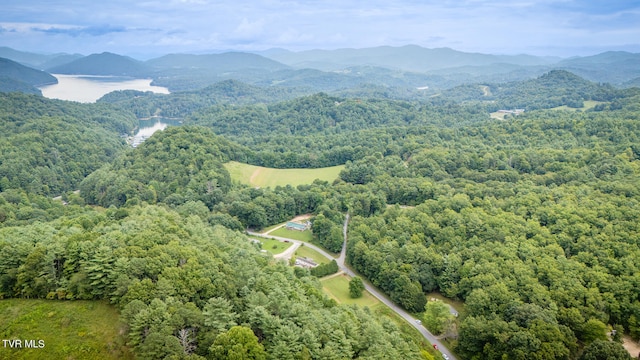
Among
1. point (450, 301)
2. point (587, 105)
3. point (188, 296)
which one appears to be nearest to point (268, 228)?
point (450, 301)

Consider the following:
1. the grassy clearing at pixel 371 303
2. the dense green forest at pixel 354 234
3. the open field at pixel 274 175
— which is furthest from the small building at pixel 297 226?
the open field at pixel 274 175

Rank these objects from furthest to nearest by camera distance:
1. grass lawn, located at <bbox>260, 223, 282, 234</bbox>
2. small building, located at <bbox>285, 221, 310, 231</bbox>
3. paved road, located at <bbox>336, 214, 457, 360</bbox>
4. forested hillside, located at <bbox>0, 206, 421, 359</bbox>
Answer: grass lawn, located at <bbox>260, 223, 282, 234</bbox> → small building, located at <bbox>285, 221, 310, 231</bbox> → paved road, located at <bbox>336, 214, 457, 360</bbox> → forested hillside, located at <bbox>0, 206, 421, 359</bbox>

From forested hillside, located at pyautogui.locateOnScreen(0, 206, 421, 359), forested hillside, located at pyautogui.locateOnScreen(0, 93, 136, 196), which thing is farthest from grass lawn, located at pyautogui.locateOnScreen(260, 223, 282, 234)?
forested hillside, located at pyautogui.locateOnScreen(0, 93, 136, 196)

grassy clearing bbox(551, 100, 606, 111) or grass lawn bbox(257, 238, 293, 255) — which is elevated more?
grassy clearing bbox(551, 100, 606, 111)

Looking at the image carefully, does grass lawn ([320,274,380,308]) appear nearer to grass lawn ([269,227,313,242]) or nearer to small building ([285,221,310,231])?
grass lawn ([269,227,313,242])

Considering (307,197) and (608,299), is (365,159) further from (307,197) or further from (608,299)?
(608,299)

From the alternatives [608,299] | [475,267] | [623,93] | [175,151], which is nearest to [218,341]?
[475,267]
